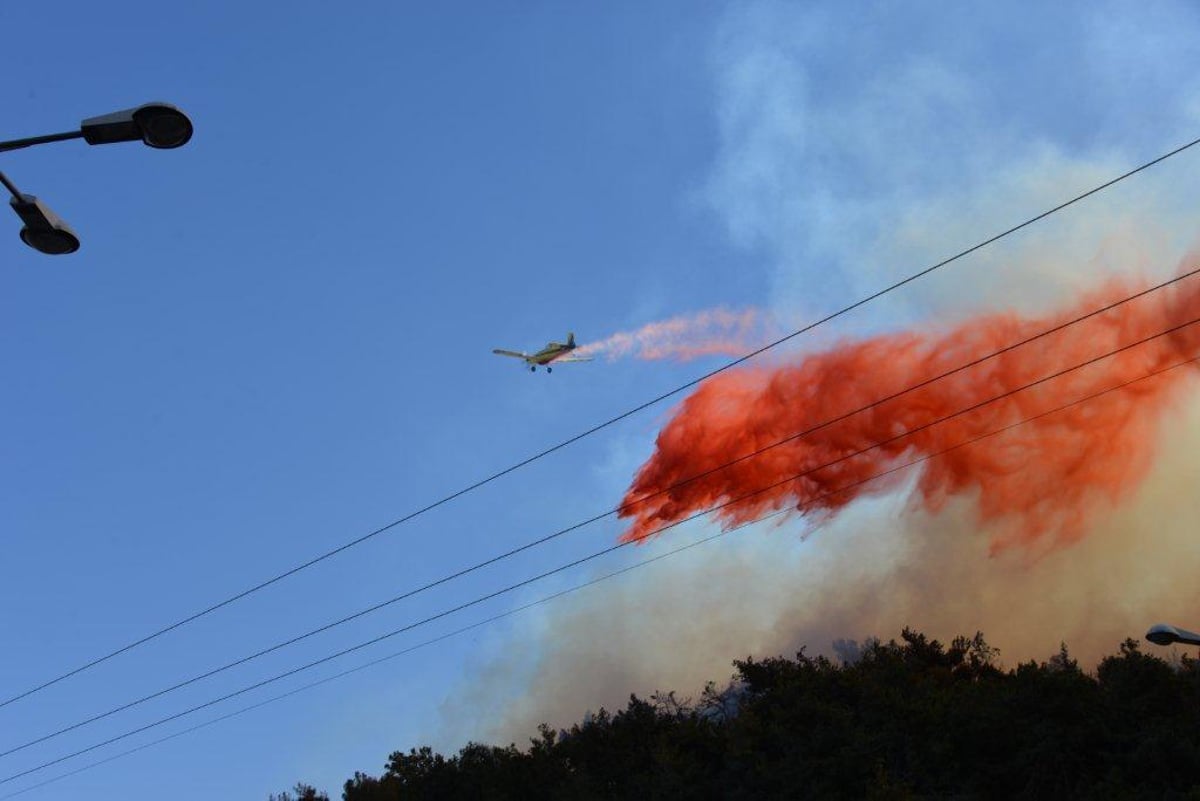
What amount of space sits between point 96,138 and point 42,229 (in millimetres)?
1479

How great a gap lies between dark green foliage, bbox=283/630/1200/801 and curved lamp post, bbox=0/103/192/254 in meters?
42.9

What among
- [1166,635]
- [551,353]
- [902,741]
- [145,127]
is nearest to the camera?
[145,127]

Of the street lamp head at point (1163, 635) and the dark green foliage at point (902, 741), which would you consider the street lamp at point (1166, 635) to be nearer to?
the street lamp head at point (1163, 635)

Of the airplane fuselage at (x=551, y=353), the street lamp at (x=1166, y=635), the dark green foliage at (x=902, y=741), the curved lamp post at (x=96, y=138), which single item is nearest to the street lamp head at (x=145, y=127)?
the curved lamp post at (x=96, y=138)

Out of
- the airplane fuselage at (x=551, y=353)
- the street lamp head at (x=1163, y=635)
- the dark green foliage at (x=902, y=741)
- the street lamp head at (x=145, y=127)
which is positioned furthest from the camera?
the airplane fuselage at (x=551, y=353)

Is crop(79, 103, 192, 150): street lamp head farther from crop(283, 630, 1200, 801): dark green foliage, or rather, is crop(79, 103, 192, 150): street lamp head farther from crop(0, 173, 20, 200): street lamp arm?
crop(283, 630, 1200, 801): dark green foliage

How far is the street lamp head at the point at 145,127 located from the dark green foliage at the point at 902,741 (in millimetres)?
42777

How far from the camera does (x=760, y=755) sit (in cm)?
6116

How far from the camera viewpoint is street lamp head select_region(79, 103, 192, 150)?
1433 cm

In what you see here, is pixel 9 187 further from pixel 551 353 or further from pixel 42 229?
pixel 551 353

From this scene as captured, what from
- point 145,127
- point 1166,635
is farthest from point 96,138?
point 1166,635

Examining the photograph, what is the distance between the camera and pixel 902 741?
59062mm

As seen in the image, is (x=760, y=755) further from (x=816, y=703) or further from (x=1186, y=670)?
(x=1186, y=670)

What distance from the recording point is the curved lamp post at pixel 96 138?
14.4 metres
